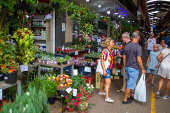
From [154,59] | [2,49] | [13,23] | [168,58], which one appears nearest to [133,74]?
[168,58]

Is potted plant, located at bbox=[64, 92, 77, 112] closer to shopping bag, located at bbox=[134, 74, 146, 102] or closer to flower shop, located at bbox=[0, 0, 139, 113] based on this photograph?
flower shop, located at bbox=[0, 0, 139, 113]

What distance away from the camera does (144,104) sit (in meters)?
3.95

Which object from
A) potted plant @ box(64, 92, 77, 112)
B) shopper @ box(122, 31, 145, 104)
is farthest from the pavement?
→ shopper @ box(122, 31, 145, 104)

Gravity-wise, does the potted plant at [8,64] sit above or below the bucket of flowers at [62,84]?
above

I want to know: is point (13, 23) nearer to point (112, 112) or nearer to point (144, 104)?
point (112, 112)

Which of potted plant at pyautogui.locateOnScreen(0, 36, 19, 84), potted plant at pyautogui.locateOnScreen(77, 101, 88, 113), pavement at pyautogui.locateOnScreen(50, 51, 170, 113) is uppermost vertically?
potted plant at pyautogui.locateOnScreen(0, 36, 19, 84)

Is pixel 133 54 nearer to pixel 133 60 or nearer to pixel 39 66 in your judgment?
pixel 133 60

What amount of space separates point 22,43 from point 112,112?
2.49 metres

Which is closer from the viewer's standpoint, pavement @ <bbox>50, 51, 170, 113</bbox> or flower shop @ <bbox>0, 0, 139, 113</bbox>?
flower shop @ <bbox>0, 0, 139, 113</bbox>

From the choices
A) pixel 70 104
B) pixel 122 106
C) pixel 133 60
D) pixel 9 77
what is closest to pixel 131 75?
pixel 133 60

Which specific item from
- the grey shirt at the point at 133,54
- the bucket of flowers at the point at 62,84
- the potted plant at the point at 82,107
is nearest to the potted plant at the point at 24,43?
the bucket of flowers at the point at 62,84

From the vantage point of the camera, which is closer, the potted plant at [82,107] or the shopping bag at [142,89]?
the potted plant at [82,107]

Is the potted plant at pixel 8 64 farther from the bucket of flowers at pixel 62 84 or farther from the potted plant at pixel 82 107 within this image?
the potted plant at pixel 82 107

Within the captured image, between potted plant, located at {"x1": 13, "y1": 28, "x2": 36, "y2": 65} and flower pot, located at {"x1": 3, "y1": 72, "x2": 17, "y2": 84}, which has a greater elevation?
potted plant, located at {"x1": 13, "y1": 28, "x2": 36, "y2": 65}
